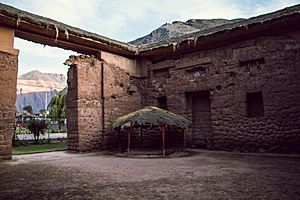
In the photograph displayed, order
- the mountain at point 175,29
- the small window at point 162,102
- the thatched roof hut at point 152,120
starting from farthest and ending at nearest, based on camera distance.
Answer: the mountain at point 175,29, the small window at point 162,102, the thatched roof hut at point 152,120

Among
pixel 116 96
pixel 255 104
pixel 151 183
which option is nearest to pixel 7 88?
pixel 116 96

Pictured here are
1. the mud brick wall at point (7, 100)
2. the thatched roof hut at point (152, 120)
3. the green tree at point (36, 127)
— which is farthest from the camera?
the green tree at point (36, 127)

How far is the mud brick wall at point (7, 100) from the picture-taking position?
6.43 meters

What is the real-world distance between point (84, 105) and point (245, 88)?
6.08 meters

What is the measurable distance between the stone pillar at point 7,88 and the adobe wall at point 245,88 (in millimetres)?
5949

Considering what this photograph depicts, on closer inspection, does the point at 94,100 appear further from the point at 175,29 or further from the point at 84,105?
the point at 175,29

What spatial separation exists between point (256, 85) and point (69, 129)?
7.14 m

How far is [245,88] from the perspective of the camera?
8.42 metres

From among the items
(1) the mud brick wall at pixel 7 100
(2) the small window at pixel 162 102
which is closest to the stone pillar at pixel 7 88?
(1) the mud brick wall at pixel 7 100

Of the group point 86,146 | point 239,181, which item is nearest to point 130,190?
point 239,181

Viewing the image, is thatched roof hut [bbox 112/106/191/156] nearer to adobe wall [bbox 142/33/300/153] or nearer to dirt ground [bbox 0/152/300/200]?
adobe wall [bbox 142/33/300/153]

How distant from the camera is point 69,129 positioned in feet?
28.5

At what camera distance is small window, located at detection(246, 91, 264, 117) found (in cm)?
Answer: 834

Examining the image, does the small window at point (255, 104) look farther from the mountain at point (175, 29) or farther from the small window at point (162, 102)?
the mountain at point (175, 29)
